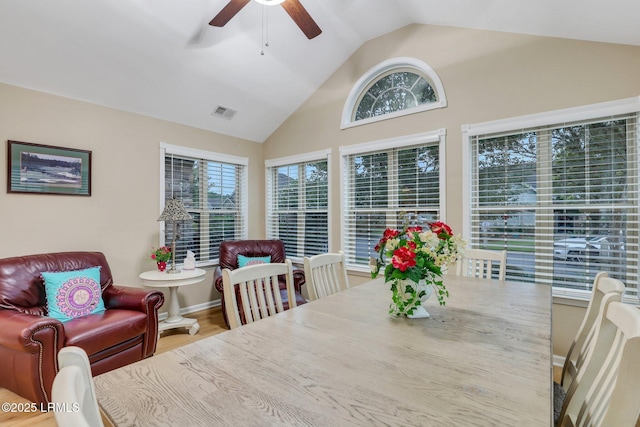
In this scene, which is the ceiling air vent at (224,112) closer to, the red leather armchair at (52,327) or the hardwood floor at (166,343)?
the red leather armchair at (52,327)

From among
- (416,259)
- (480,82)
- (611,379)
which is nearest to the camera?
(611,379)

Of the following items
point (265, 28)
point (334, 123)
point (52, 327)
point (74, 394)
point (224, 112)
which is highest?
point (265, 28)

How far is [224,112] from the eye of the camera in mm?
4395

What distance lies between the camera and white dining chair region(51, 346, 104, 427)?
0.45 meters

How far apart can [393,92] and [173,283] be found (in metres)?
3.41

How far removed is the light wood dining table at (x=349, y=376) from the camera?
2.67ft

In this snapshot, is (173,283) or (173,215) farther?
(173,215)

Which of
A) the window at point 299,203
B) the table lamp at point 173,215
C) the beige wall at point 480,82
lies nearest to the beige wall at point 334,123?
the beige wall at point 480,82

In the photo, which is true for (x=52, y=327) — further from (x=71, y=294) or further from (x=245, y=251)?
(x=245, y=251)

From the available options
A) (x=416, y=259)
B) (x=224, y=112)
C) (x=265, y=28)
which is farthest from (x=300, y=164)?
(x=416, y=259)

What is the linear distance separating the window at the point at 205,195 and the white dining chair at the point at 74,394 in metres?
3.68

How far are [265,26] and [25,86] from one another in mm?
2365

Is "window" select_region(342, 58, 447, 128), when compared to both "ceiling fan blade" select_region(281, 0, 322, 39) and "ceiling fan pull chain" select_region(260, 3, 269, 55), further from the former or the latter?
"ceiling fan blade" select_region(281, 0, 322, 39)

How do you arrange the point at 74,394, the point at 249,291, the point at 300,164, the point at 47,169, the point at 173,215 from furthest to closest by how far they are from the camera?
the point at 300,164 → the point at 173,215 → the point at 47,169 → the point at 249,291 → the point at 74,394
